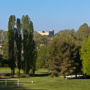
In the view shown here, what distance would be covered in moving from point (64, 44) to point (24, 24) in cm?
1702

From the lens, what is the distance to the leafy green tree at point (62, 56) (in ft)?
163

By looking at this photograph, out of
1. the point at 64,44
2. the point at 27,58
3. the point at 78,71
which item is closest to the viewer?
the point at 64,44

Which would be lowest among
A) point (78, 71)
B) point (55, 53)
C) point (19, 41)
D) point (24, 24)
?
point (78, 71)

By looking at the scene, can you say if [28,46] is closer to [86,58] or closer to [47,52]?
[47,52]

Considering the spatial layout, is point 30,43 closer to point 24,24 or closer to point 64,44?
point 24,24

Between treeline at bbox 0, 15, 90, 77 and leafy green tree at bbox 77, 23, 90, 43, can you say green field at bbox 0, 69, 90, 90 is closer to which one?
treeline at bbox 0, 15, 90, 77

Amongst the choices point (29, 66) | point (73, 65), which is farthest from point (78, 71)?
point (29, 66)

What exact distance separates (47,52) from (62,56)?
6.84m

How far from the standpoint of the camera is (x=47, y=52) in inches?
2217

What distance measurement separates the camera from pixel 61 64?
166 feet

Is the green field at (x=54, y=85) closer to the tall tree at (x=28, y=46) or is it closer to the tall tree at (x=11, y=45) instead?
the tall tree at (x=28, y=46)

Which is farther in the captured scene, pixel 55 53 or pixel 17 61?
pixel 17 61

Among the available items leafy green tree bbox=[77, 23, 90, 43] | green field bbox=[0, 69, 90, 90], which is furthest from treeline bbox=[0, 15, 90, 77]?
leafy green tree bbox=[77, 23, 90, 43]

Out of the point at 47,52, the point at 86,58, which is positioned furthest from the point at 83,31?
the point at 86,58
